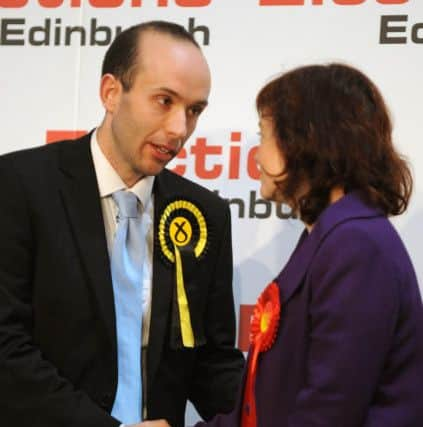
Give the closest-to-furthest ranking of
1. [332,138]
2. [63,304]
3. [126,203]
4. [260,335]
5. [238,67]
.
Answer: [332,138]
[260,335]
[63,304]
[126,203]
[238,67]

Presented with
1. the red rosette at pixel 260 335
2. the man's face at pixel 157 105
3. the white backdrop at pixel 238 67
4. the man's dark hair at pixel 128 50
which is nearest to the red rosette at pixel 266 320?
the red rosette at pixel 260 335

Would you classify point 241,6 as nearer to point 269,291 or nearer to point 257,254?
point 257,254

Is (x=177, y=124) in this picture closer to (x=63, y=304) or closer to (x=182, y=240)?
(x=182, y=240)

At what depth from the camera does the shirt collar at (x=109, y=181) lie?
206 cm

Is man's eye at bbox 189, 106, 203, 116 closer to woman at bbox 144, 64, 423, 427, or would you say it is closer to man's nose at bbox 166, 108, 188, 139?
man's nose at bbox 166, 108, 188, 139

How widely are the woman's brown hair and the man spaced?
0.60 metres

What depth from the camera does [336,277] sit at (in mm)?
1299

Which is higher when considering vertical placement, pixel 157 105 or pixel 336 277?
pixel 157 105

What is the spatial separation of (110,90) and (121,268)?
1.43ft

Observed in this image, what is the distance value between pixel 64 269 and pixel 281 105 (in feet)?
2.40

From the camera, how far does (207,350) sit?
219cm

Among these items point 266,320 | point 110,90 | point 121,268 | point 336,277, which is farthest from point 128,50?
point 336,277

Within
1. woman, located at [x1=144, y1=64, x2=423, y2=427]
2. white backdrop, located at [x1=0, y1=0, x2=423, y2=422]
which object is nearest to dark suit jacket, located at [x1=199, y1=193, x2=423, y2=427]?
woman, located at [x1=144, y1=64, x2=423, y2=427]

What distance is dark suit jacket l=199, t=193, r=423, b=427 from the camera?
128cm
